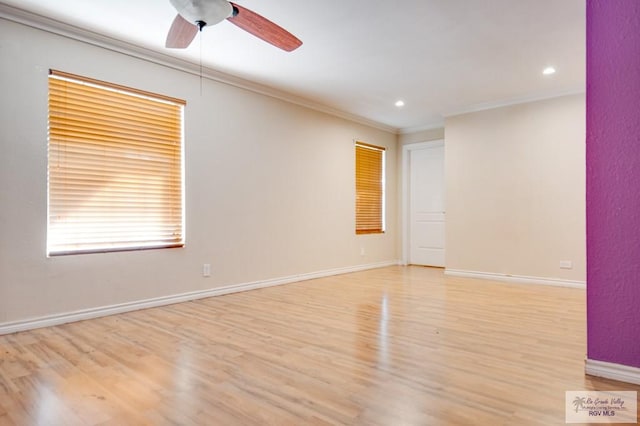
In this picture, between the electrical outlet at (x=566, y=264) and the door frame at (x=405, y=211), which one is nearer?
the electrical outlet at (x=566, y=264)

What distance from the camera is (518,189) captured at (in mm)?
5297

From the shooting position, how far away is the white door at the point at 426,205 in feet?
22.1

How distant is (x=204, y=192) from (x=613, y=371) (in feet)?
12.3

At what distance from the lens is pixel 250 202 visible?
→ 469 centimetres

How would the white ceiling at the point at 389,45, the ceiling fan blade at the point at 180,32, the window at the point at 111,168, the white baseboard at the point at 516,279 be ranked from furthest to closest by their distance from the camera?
the white baseboard at the point at 516,279 < the window at the point at 111,168 < the white ceiling at the point at 389,45 < the ceiling fan blade at the point at 180,32

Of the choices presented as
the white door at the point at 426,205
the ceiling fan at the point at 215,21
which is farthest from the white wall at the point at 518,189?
the ceiling fan at the point at 215,21

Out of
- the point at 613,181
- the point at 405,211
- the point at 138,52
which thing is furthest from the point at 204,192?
the point at 405,211

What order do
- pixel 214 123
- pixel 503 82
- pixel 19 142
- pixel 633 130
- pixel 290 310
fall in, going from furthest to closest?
pixel 503 82 < pixel 214 123 < pixel 290 310 < pixel 19 142 < pixel 633 130

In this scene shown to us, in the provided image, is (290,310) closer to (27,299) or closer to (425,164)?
(27,299)

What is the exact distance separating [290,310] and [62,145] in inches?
98.1

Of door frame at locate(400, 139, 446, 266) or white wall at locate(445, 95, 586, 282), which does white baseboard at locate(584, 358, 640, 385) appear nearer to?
white wall at locate(445, 95, 586, 282)

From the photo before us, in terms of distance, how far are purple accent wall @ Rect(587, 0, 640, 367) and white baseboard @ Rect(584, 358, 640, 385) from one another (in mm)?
25

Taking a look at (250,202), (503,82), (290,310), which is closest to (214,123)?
(250,202)

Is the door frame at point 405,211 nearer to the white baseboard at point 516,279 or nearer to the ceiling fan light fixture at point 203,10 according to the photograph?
the white baseboard at point 516,279
